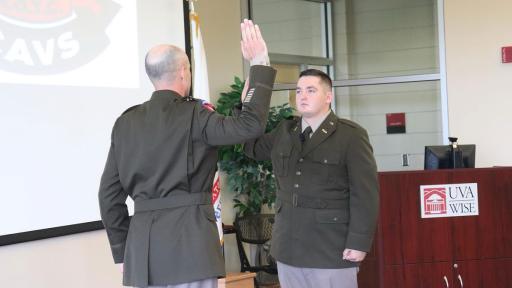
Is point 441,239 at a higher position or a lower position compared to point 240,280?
higher

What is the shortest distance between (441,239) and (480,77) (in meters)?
2.02

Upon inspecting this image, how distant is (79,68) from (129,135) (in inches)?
50.9

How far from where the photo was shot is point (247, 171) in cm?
543

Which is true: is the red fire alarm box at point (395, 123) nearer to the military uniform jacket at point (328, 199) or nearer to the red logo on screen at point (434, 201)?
the red logo on screen at point (434, 201)

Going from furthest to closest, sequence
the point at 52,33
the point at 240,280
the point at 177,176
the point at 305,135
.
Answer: the point at 240,280 < the point at 52,33 < the point at 305,135 < the point at 177,176

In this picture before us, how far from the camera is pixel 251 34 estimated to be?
2.01 metres

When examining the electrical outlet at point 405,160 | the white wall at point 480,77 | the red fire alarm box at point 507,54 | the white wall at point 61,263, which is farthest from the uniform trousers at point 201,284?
the electrical outlet at point 405,160

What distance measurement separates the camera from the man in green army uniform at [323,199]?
2.64 meters

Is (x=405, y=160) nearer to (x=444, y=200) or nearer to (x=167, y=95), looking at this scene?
(x=444, y=200)

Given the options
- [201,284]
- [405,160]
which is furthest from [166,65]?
[405,160]

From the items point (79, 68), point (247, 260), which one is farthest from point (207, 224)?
point (247, 260)

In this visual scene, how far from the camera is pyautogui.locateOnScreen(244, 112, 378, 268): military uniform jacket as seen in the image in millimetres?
2633

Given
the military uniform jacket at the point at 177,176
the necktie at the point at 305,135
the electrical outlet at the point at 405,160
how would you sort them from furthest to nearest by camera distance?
the electrical outlet at the point at 405,160, the necktie at the point at 305,135, the military uniform jacket at the point at 177,176

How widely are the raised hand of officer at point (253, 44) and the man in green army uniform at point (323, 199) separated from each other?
741 mm
